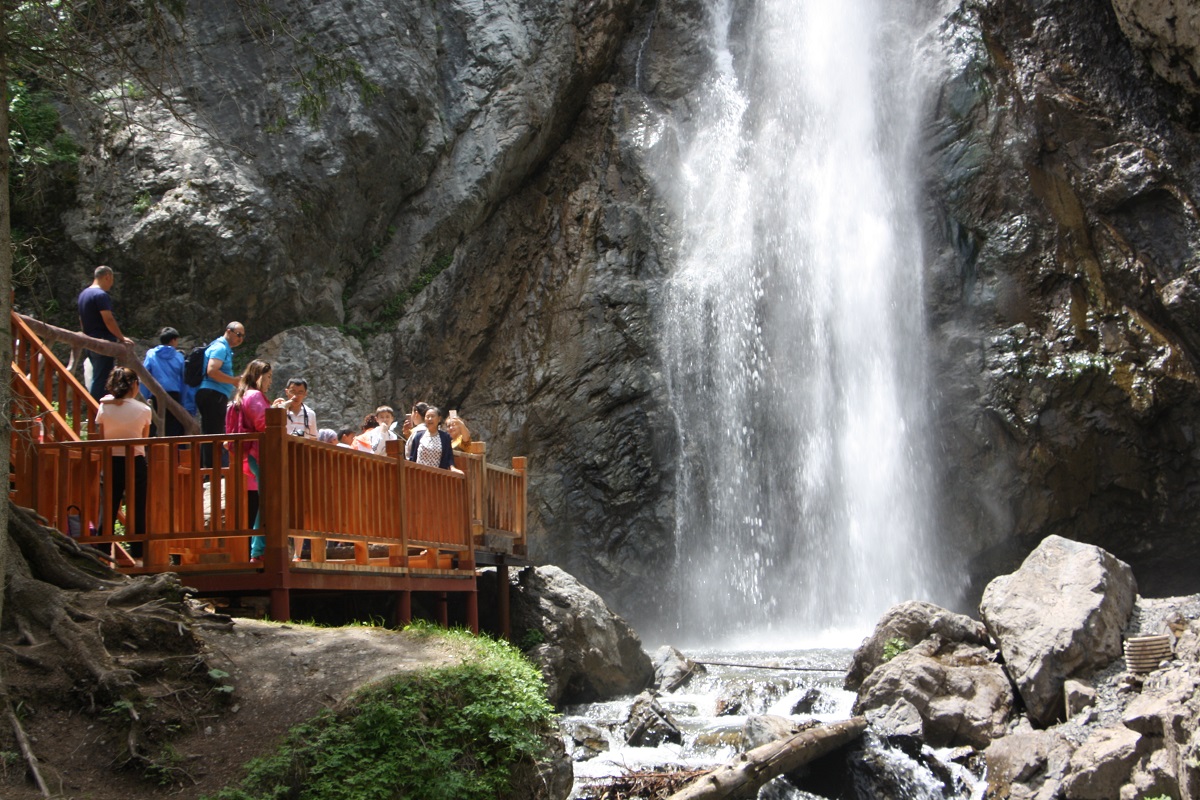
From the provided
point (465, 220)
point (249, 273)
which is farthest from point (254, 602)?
point (465, 220)

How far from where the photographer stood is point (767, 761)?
8.05 m

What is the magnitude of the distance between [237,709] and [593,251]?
17.2m

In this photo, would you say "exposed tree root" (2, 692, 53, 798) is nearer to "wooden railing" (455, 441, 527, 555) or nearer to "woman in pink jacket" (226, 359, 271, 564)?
"woman in pink jacket" (226, 359, 271, 564)

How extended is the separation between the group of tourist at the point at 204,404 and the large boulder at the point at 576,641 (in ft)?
8.53

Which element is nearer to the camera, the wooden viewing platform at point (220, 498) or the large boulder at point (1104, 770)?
the wooden viewing platform at point (220, 498)

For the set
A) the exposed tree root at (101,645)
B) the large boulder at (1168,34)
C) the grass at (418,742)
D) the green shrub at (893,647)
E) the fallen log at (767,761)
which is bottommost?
the fallen log at (767,761)

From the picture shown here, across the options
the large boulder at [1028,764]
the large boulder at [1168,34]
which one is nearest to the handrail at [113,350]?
the large boulder at [1028,764]

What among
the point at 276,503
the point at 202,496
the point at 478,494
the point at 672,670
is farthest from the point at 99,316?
the point at 672,670

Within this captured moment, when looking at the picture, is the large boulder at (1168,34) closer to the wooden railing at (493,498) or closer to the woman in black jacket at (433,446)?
the wooden railing at (493,498)

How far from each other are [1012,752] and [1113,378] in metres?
12.0

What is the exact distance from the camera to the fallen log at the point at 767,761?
24.7 ft

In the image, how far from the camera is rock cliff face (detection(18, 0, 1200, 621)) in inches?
738

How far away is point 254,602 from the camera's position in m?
8.05

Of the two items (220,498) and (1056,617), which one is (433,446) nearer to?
(220,498)
